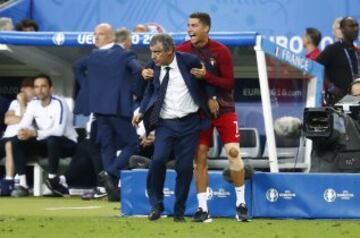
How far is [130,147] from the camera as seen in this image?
46.4 feet

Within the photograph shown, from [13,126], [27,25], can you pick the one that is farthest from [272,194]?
[27,25]

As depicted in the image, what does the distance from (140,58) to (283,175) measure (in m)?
5.46

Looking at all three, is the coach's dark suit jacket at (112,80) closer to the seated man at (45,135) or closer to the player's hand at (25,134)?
the seated man at (45,135)

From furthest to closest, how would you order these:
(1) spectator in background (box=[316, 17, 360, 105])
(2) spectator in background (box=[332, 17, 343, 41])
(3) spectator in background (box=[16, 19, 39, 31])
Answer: (3) spectator in background (box=[16, 19, 39, 31]) → (2) spectator in background (box=[332, 17, 343, 41]) → (1) spectator in background (box=[316, 17, 360, 105])

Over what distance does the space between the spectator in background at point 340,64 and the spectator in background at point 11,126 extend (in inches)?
167

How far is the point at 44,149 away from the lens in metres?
15.8

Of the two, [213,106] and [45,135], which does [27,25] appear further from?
[213,106]

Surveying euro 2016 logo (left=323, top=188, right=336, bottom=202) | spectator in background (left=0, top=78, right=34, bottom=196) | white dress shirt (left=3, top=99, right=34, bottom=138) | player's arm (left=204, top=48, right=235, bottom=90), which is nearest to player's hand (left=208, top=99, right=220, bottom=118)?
player's arm (left=204, top=48, right=235, bottom=90)

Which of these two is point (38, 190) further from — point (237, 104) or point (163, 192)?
point (163, 192)

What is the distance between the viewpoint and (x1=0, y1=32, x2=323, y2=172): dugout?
45.1ft

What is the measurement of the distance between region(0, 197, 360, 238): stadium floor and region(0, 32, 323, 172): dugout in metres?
2.85

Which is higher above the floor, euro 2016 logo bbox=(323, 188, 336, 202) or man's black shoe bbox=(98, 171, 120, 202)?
man's black shoe bbox=(98, 171, 120, 202)

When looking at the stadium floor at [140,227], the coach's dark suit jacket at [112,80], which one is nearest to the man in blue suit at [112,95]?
the coach's dark suit jacket at [112,80]

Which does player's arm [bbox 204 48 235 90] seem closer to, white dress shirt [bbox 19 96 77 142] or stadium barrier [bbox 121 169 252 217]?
stadium barrier [bbox 121 169 252 217]
